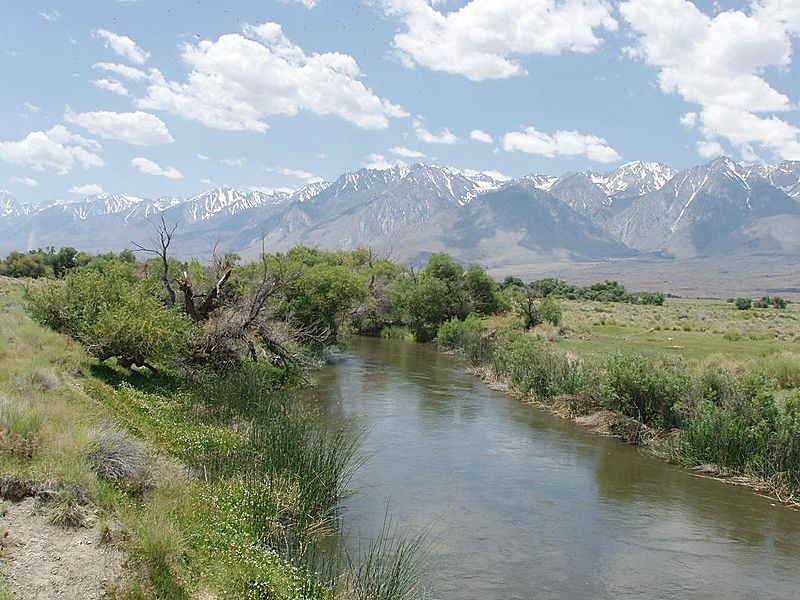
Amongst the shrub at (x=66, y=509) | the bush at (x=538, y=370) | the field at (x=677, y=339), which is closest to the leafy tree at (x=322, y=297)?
the bush at (x=538, y=370)

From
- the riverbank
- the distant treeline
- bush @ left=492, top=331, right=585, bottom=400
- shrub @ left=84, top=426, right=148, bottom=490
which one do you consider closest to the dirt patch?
shrub @ left=84, top=426, right=148, bottom=490

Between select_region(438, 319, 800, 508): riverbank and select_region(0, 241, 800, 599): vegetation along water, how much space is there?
0.28 ft

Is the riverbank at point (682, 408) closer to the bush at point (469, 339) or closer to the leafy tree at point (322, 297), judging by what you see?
the bush at point (469, 339)

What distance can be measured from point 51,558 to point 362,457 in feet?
41.7

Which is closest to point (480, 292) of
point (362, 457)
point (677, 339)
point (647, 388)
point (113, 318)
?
point (677, 339)

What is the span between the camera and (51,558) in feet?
31.2

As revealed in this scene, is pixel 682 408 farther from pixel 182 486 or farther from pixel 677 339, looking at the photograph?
pixel 677 339

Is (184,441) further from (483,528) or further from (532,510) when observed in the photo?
(532,510)

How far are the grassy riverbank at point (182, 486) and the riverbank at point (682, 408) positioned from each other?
42.6 feet

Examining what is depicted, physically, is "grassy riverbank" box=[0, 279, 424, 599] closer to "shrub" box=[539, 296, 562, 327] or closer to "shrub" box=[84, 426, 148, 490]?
"shrub" box=[84, 426, 148, 490]

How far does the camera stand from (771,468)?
2056 centimetres

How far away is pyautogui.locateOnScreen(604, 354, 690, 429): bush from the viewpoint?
2541cm

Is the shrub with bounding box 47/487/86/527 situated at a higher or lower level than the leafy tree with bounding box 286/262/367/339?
lower

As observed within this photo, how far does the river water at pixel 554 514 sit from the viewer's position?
14.1m
